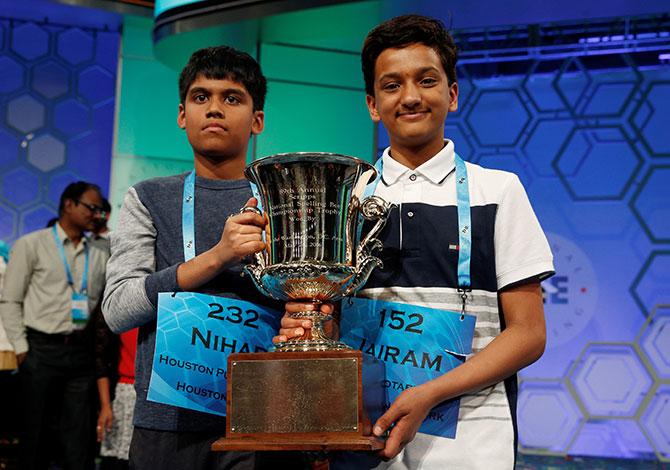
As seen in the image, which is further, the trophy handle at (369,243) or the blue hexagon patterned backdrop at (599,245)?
the blue hexagon patterned backdrop at (599,245)

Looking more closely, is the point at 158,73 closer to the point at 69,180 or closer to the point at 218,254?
the point at 69,180

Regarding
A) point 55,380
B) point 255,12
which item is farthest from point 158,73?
point 55,380

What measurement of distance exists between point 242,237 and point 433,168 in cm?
39

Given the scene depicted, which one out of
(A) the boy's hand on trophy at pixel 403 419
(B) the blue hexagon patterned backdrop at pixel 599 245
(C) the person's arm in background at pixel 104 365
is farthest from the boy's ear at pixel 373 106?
(B) the blue hexagon patterned backdrop at pixel 599 245

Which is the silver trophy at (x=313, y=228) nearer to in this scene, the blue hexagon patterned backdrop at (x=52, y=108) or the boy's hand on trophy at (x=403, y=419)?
the boy's hand on trophy at (x=403, y=419)

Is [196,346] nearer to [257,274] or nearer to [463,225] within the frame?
[257,274]

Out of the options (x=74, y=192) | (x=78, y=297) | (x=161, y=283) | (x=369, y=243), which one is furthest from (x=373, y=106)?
(x=74, y=192)

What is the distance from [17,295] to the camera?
4.40 metres

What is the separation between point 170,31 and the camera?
470 cm

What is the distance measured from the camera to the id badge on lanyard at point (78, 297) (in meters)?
4.33

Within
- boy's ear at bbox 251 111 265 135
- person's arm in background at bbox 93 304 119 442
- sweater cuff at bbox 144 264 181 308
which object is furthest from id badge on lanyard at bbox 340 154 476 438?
person's arm in background at bbox 93 304 119 442

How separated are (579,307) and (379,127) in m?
1.74

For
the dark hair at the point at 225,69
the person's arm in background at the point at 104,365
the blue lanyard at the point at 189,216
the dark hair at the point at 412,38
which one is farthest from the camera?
the person's arm in background at the point at 104,365

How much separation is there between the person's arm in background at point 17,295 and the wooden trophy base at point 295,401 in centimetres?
335
